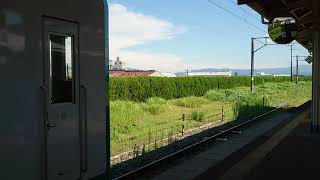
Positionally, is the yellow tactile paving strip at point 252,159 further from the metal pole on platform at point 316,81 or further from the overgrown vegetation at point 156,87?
the overgrown vegetation at point 156,87

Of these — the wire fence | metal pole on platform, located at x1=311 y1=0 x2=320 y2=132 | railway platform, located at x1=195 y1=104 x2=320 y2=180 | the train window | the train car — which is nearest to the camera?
the train car

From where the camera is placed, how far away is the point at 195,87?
5753 centimetres

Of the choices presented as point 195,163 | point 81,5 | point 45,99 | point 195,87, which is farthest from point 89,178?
point 195,87

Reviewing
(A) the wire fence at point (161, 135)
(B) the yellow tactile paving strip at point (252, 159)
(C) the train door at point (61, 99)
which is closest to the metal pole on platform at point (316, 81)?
(B) the yellow tactile paving strip at point (252, 159)

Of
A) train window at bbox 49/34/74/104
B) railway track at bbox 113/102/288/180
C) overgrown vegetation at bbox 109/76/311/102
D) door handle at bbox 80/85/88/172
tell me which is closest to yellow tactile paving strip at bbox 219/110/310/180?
railway track at bbox 113/102/288/180

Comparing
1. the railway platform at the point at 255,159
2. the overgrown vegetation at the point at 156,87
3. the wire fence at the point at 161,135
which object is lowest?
the wire fence at the point at 161,135

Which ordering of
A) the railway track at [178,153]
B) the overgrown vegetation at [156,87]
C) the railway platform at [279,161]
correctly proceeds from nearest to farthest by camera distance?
the railway track at [178,153], the railway platform at [279,161], the overgrown vegetation at [156,87]

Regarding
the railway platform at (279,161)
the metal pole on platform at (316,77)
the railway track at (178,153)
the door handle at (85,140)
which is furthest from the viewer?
the metal pole on platform at (316,77)

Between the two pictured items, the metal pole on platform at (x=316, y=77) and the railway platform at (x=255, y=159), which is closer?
the railway platform at (x=255, y=159)

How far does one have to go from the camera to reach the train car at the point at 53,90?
4.26 meters

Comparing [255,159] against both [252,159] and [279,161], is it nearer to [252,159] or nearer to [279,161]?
[252,159]

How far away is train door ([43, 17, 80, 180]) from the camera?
480cm

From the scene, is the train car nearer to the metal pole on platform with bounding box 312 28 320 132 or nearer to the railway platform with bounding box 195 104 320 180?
the railway platform with bounding box 195 104 320 180

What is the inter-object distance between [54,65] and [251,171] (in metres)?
6.30
